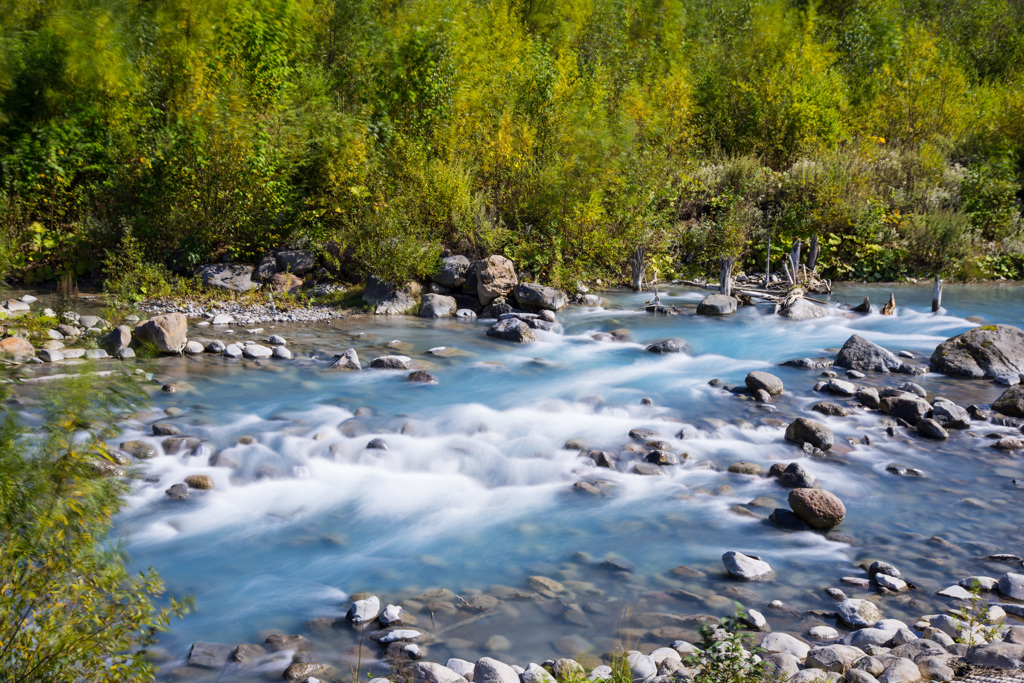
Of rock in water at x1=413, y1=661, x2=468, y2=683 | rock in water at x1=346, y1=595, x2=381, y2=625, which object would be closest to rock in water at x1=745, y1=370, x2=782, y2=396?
rock in water at x1=346, y1=595, x2=381, y2=625

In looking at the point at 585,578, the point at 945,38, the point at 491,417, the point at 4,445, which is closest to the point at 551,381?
the point at 491,417

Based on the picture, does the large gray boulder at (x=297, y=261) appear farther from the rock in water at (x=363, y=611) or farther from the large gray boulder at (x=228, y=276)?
the rock in water at (x=363, y=611)

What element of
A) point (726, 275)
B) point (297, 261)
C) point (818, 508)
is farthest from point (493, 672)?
point (726, 275)

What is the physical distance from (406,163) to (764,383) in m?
9.20

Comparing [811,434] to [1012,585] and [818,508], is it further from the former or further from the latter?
[1012,585]

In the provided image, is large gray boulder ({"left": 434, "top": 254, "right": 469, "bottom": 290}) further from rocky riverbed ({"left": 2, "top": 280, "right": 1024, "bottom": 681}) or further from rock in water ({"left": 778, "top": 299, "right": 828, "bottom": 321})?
rock in water ({"left": 778, "top": 299, "right": 828, "bottom": 321})

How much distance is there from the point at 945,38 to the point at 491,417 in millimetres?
33425

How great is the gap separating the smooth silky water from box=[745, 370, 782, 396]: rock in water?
0.75 ft

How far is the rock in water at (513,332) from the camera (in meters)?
12.7

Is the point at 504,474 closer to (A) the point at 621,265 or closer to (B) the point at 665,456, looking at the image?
(B) the point at 665,456

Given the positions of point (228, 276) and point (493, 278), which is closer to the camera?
point (493, 278)

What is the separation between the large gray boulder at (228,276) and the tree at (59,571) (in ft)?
39.1

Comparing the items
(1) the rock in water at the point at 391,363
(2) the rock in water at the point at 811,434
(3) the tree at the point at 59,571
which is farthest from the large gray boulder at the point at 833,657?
(1) the rock in water at the point at 391,363

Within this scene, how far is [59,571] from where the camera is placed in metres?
2.90
